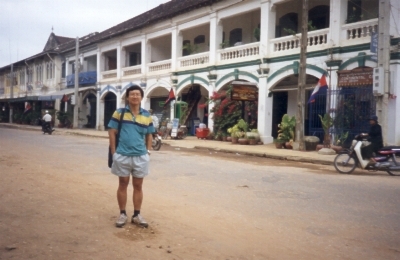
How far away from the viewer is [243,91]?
1697 centimetres

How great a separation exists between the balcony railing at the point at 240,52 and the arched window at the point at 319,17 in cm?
261

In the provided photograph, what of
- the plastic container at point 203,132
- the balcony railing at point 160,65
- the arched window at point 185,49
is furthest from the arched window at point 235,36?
the plastic container at point 203,132

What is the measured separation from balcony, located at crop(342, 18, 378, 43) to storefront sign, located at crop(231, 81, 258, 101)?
14.6 feet

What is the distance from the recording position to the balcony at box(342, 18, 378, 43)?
44.1 feet

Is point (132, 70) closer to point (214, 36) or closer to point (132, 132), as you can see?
point (214, 36)

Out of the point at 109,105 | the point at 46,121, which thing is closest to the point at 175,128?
the point at 46,121

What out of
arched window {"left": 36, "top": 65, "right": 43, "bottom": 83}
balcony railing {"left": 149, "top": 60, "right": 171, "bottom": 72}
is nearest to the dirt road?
balcony railing {"left": 149, "top": 60, "right": 171, "bottom": 72}

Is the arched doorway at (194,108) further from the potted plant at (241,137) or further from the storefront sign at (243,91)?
the storefront sign at (243,91)

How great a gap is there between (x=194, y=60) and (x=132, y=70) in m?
6.65

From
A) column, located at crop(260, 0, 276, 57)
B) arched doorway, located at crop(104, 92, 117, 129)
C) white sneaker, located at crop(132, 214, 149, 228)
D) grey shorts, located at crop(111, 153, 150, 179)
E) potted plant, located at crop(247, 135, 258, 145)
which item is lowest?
white sneaker, located at crop(132, 214, 149, 228)

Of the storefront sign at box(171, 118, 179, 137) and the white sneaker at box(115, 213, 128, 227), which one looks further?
the storefront sign at box(171, 118, 179, 137)

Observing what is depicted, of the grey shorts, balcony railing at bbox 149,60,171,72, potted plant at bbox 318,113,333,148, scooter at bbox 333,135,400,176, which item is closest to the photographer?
the grey shorts

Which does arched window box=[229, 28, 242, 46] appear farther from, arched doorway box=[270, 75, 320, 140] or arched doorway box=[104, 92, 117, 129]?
arched doorway box=[104, 92, 117, 129]

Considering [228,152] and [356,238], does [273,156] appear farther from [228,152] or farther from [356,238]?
[356,238]
